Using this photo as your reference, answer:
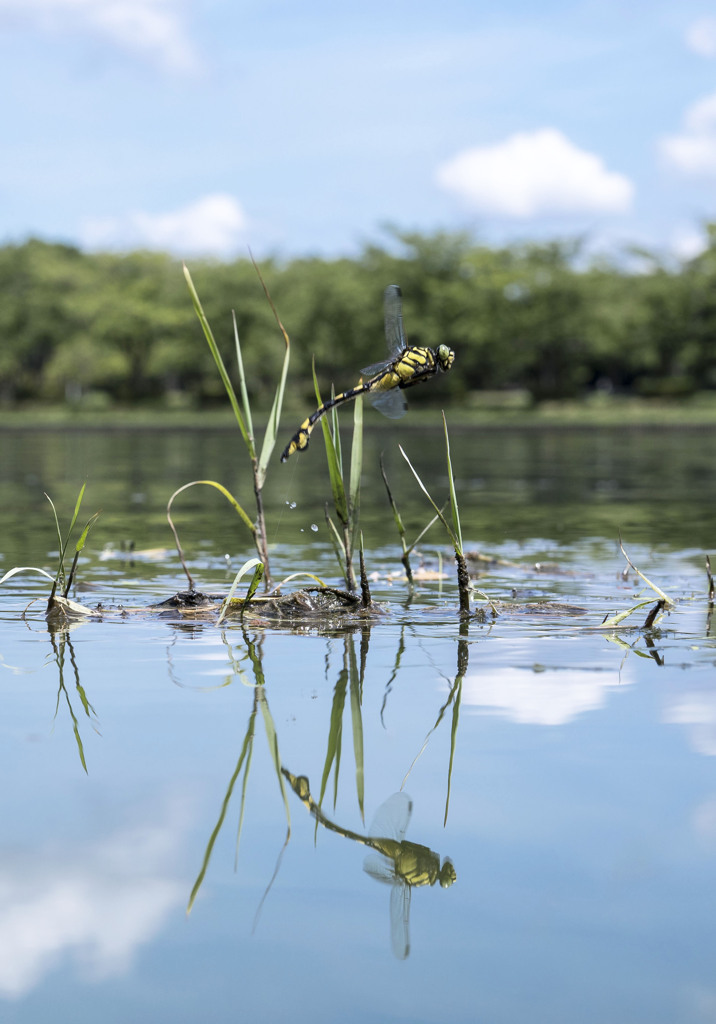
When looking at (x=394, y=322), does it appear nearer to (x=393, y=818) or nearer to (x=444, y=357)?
(x=444, y=357)

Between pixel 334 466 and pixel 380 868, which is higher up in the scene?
pixel 334 466

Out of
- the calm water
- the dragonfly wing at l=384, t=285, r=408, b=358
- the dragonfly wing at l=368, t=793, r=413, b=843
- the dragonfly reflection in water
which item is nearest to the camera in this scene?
the calm water

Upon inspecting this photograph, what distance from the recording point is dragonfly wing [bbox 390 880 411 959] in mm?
3160

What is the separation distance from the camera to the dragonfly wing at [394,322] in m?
7.30

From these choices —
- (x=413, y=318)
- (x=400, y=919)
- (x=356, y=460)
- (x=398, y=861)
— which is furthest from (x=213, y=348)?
(x=413, y=318)

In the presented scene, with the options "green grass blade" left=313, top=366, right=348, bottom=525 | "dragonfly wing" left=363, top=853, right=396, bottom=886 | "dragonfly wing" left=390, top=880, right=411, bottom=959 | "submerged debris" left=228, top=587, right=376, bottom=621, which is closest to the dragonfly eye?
"green grass blade" left=313, top=366, right=348, bottom=525

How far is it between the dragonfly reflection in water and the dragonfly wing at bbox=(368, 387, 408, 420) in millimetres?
3240

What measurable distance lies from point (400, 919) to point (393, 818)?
0.76m

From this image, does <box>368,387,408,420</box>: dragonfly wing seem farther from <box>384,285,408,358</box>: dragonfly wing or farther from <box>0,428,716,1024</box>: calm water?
<box>0,428,716,1024</box>: calm water

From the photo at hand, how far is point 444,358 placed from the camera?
662cm

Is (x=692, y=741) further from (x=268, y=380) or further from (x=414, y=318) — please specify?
(x=268, y=380)

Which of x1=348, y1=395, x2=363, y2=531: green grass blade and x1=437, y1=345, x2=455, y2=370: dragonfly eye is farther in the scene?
x1=348, y1=395, x2=363, y2=531: green grass blade

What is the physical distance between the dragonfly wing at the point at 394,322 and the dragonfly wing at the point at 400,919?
4.16 m

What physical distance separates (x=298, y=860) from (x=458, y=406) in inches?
3270
